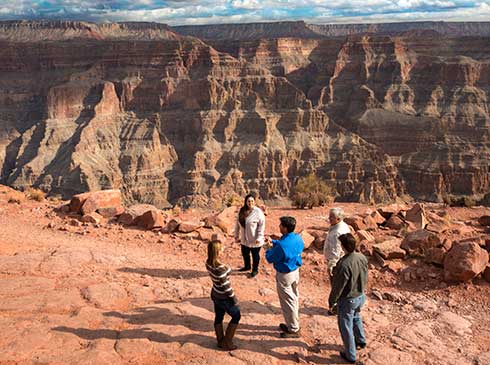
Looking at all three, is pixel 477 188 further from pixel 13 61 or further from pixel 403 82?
pixel 13 61

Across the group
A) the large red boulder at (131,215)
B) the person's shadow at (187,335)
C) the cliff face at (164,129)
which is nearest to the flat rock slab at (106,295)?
the person's shadow at (187,335)

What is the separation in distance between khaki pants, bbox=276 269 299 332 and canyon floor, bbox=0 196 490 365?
250 millimetres

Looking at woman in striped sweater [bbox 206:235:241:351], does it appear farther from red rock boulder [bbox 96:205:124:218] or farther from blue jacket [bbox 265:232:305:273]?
red rock boulder [bbox 96:205:124:218]

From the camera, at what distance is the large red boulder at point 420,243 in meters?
9.66

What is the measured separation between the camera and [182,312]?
7410mm

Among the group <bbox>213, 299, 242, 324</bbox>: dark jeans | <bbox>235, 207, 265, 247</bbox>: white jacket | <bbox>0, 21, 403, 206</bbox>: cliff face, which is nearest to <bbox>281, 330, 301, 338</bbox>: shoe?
<bbox>213, 299, 242, 324</bbox>: dark jeans

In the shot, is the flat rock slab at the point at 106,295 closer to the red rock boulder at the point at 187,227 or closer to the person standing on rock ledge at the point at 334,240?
the person standing on rock ledge at the point at 334,240

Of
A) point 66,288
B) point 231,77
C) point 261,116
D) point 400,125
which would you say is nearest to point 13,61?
point 231,77

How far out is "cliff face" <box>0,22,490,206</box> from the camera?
66.9 meters

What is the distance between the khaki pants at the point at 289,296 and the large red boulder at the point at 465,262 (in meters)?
3.32

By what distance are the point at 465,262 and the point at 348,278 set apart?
10.7 ft

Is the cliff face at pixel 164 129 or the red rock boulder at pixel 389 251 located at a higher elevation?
the red rock boulder at pixel 389 251

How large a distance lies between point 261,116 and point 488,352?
67722 millimetres

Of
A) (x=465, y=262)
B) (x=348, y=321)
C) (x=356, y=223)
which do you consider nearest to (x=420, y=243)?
(x=465, y=262)
